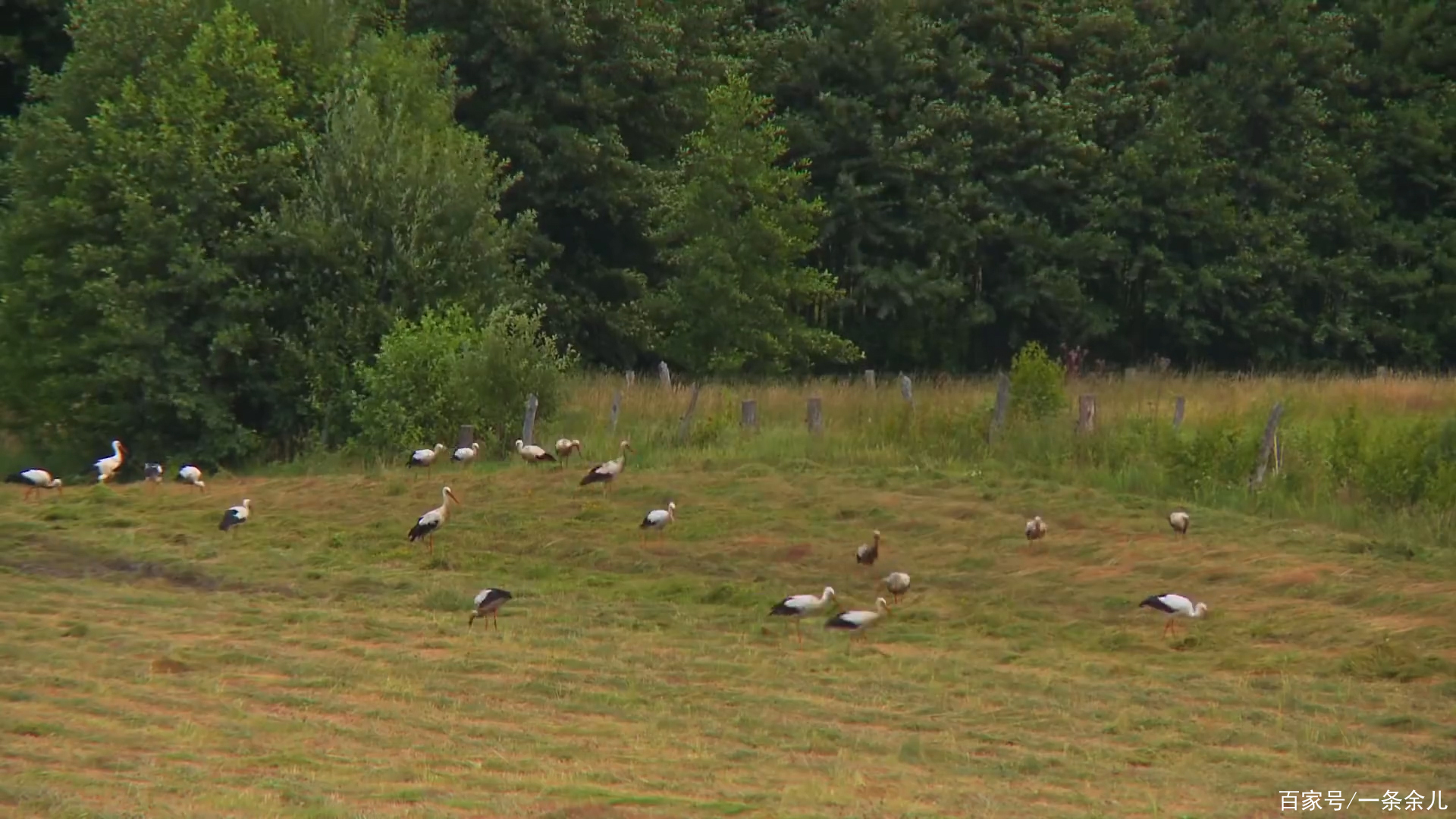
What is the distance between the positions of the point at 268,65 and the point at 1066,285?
23.9m

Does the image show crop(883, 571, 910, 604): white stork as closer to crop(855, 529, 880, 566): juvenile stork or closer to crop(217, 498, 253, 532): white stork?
crop(855, 529, 880, 566): juvenile stork

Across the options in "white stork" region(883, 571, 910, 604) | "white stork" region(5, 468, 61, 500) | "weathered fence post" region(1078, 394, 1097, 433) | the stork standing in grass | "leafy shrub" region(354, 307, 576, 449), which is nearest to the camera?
"white stork" region(883, 571, 910, 604)

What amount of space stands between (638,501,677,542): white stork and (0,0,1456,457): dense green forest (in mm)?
12309

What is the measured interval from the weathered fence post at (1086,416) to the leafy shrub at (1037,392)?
2.99 ft

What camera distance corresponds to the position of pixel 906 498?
87.0 ft

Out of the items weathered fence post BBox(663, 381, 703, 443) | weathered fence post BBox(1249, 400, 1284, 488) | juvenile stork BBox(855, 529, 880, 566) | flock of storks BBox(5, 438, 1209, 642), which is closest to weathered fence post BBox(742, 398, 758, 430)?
weathered fence post BBox(663, 381, 703, 443)

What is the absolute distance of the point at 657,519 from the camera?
2492 centimetres

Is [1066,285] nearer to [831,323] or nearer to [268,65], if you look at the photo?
[831,323]

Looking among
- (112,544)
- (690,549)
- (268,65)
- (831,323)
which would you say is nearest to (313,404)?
(268,65)

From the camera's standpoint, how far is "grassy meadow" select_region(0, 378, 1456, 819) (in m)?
13.4

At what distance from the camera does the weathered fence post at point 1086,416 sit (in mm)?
28422

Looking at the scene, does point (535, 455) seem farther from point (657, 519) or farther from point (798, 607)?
point (798, 607)

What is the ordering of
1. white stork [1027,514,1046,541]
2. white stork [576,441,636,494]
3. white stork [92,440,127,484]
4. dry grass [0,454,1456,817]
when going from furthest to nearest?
white stork [92,440,127,484]
white stork [576,441,636,494]
white stork [1027,514,1046,541]
dry grass [0,454,1456,817]

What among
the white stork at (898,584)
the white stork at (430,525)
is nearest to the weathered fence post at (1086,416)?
the white stork at (898,584)
